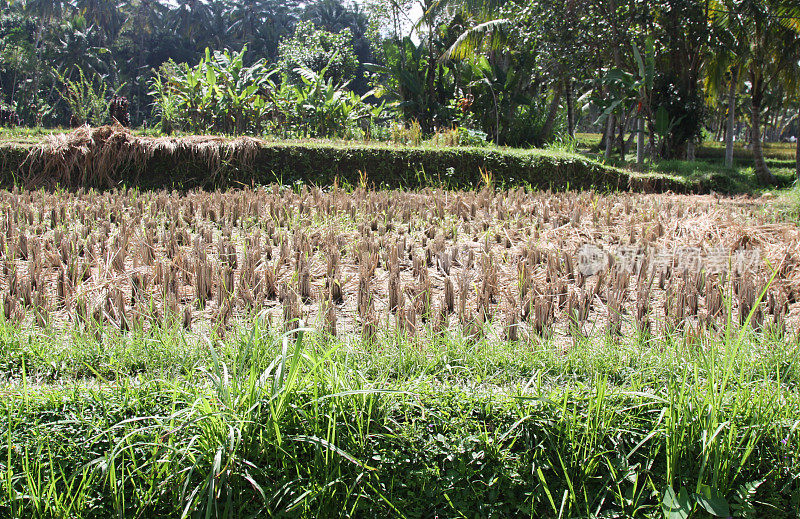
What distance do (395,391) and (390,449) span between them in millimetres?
204

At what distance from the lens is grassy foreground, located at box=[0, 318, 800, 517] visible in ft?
5.48

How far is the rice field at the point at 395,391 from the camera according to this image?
1.70 metres

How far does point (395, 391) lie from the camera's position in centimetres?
172

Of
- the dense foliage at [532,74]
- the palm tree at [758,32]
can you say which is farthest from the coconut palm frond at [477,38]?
the palm tree at [758,32]

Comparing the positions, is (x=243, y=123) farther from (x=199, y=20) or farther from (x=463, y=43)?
(x=199, y=20)

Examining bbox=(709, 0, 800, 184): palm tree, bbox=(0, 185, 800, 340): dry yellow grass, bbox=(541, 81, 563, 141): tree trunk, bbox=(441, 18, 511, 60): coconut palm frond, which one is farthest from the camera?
bbox=(541, 81, 563, 141): tree trunk

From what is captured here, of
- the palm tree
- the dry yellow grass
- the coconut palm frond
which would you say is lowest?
the dry yellow grass

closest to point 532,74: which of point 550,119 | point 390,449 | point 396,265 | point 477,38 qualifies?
point 550,119

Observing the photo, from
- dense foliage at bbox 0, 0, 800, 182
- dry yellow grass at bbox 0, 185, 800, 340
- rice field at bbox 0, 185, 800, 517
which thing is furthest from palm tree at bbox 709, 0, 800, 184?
rice field at bbox 0, 185, 800, 517

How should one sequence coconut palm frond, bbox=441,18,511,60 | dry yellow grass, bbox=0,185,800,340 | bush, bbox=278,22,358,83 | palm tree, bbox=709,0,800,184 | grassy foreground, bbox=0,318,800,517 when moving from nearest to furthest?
1. grassy foreground, bbox=0,318,800,517
2. dry yellow grass, bbox=0,185,800,340
3. palm tree, bbox=709,0,800,184
4. coconut palm frond, bbox=441,18,511,60
5. bush, bbox=278,22,358,83

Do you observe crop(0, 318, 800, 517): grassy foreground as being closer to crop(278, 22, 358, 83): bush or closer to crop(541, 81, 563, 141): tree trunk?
crop(541, 81, 563, 141): tree trunk

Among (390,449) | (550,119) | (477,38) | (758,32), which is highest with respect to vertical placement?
(477,38)

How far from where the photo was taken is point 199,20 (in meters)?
37.3

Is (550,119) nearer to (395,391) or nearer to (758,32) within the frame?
(758,32)
